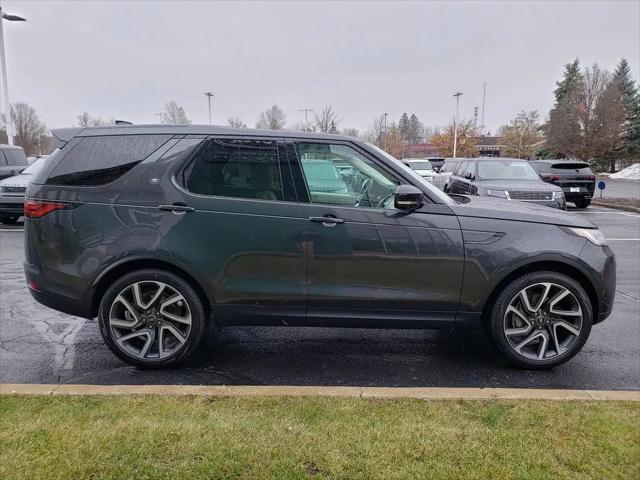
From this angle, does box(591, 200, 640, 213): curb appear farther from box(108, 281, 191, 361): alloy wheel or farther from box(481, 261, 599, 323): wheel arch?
box(108, 281, 191, 361): alloy wheel

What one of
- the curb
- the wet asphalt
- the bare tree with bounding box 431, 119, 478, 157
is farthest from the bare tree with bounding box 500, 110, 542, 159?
the wet asphalt

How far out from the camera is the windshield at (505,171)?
1223 centimetres

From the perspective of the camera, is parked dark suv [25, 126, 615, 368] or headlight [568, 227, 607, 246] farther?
headlight [568, 227, 607, 246]

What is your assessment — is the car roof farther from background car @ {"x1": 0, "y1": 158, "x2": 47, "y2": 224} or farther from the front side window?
background car @ {"x1": 0, "y1": 158, "x2": 47, "y2": 224}

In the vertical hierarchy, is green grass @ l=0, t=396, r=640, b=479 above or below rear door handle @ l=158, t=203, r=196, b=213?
below

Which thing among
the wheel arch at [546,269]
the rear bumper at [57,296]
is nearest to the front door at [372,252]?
the wheel arch at [546,269]

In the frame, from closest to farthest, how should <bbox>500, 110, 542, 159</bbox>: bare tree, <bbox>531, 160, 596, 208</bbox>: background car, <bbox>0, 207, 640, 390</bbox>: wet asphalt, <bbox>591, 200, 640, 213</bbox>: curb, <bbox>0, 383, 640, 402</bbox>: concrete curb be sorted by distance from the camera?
<bbox>0, 383, 640, 402</bbox>: concrete curb < <bbox>0, 207, 640, 390</bbox>: wet asphalt < <bbox>591, 200, 640, 213</bbox>: curb < <bbox>531, 160, 596, 208</bbox>: background car < <bbox>500, 110, 542, 159</bbox>: bare tree

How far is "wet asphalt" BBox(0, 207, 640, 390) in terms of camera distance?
3.70 metres

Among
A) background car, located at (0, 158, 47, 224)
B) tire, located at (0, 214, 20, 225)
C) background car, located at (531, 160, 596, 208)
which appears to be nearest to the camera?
background car, located at (0, 158, 47, 224)

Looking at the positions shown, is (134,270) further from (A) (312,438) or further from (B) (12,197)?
(B) (12,197)

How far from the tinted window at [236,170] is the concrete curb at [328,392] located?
4.67 ft

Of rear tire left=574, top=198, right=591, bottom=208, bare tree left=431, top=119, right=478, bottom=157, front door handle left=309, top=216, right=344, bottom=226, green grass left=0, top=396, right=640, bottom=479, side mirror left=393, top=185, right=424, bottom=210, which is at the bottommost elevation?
green grass left=0, top=396, right=640, bottom=479

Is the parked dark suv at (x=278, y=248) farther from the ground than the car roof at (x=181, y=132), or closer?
closer

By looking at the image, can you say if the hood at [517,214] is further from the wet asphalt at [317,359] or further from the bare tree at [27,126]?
the bare tree at [27,126]
